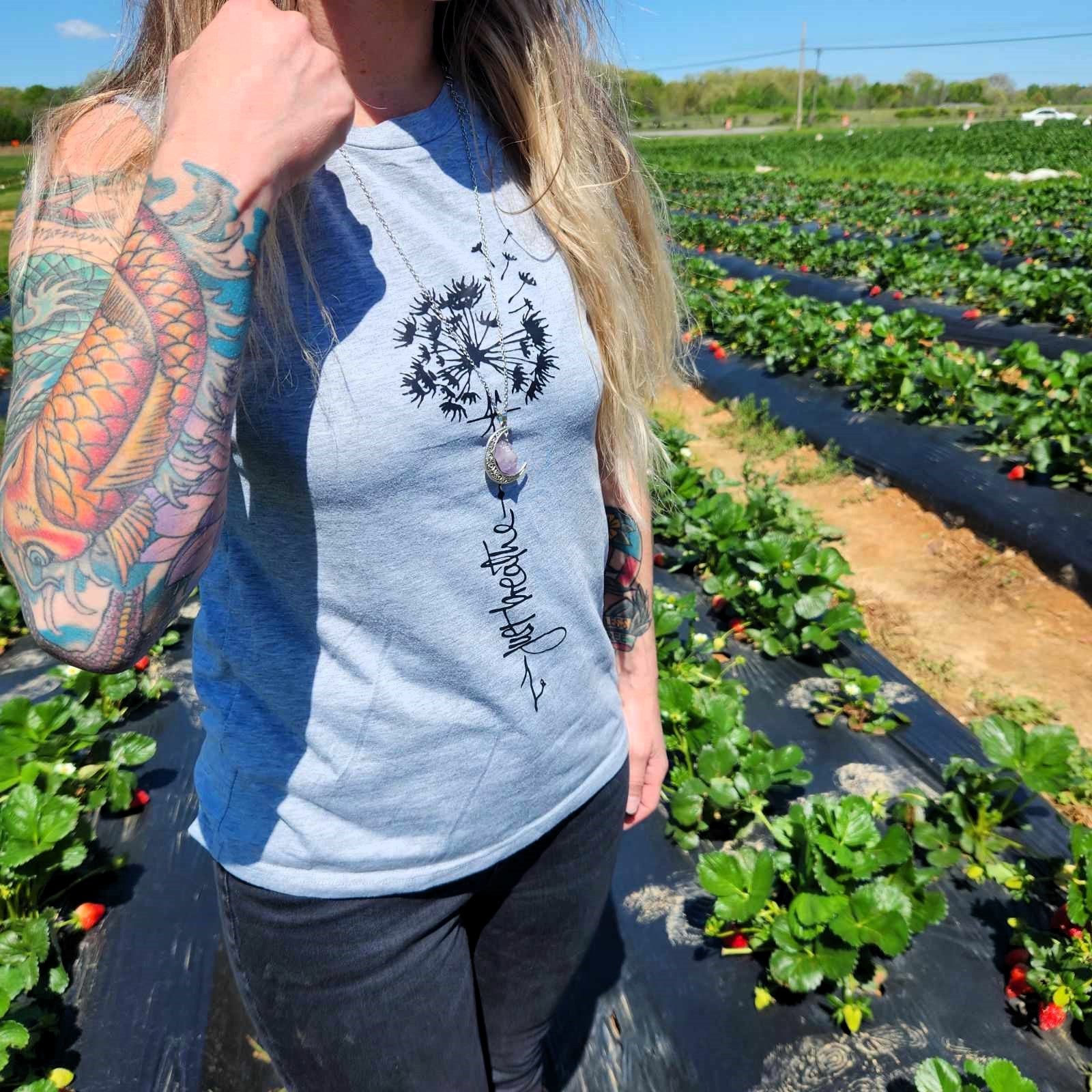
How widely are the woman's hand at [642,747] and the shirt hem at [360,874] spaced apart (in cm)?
33

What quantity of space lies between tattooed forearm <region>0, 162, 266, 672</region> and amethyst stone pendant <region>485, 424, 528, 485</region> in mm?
289

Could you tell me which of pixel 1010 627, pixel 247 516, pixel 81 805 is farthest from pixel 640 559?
pixel 1010 627

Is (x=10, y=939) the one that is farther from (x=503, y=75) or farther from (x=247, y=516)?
(x=503, y=75)

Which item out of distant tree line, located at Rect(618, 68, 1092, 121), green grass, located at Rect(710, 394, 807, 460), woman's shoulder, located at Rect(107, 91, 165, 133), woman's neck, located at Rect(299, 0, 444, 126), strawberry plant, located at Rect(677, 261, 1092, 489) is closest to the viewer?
woman's shoulder, located at Rect(107, 91, 165, 133)

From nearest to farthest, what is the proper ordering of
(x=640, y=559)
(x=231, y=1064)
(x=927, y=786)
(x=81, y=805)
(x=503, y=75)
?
(x=503, y=75)
(x=640, y=559)
(x=231, y=1064)
(x=81, y=805)
(x=927, y=786)

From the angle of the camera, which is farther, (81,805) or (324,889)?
Result: (81,805)

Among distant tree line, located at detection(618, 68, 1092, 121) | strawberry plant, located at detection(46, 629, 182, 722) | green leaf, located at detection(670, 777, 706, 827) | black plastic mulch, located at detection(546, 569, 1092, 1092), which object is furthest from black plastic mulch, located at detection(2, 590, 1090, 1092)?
distant tree line, located at detection(618, 68, 1092, 121)

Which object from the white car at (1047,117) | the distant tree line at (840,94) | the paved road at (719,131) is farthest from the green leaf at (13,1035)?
the distant tree line at (840,94)

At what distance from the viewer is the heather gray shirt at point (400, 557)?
0.89 m

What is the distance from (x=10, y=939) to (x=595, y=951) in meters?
1.38

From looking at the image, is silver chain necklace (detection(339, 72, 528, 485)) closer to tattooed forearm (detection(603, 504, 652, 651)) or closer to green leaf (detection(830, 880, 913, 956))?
tattooed forearm (detection(603, 504, 652, 651))

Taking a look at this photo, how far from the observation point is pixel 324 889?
38.1 inches

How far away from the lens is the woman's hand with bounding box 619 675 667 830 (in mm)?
1389

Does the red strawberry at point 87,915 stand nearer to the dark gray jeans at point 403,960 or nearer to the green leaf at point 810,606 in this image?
the dark gray jeans at point 403,960
